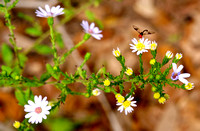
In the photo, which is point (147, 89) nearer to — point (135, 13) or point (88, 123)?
point (88, 123)

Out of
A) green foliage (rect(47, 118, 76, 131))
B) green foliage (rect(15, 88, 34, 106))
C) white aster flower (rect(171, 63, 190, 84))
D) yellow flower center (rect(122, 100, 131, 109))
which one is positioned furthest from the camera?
green foliage (rect(47, 118, 76, 131))

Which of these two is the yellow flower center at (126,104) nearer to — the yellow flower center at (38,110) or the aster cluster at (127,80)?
the aster cluster at (127,80)

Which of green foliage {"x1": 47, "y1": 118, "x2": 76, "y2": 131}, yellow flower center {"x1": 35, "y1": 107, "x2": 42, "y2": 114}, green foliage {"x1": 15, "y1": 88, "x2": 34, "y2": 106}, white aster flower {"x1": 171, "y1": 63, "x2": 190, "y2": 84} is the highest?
green foliage {"x1": 47, "y1": 118, "x2": 76, "y2": 131}

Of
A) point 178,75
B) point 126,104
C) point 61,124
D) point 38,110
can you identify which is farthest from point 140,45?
point 61,124

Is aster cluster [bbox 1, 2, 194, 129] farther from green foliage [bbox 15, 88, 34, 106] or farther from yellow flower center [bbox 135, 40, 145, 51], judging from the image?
green foliage [bbox 15, 88, 34, 106]

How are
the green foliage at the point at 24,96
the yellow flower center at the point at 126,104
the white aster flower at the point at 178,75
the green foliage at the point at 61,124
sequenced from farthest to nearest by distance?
the green foliage at the point at 61,124
the green foliage at the point at 24,96
the yellow flower center at the point at 126,104
the white aster flower at the point at 178,75

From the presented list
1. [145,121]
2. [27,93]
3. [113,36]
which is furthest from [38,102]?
[113,36]

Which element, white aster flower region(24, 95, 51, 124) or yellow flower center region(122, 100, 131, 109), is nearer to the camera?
white aster flower region(24, 95, 51, 124)

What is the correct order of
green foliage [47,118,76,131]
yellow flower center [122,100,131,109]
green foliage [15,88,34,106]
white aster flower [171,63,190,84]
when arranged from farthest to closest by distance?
green foliage [47,118,76,131] → green foliage [15,88,34,106] → yellow flower center [122,100,131,109] → white aster flower [171,63,190,84]

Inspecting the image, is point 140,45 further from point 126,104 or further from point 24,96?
point 24,96

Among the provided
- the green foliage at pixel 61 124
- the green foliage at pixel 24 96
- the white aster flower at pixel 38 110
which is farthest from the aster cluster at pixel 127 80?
the green foliage at pixel 61 124

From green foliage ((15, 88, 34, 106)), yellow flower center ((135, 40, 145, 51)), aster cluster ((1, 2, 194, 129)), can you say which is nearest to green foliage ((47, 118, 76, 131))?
green foliage ((15, 88, 34, 106))

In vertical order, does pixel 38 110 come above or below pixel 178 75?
below
